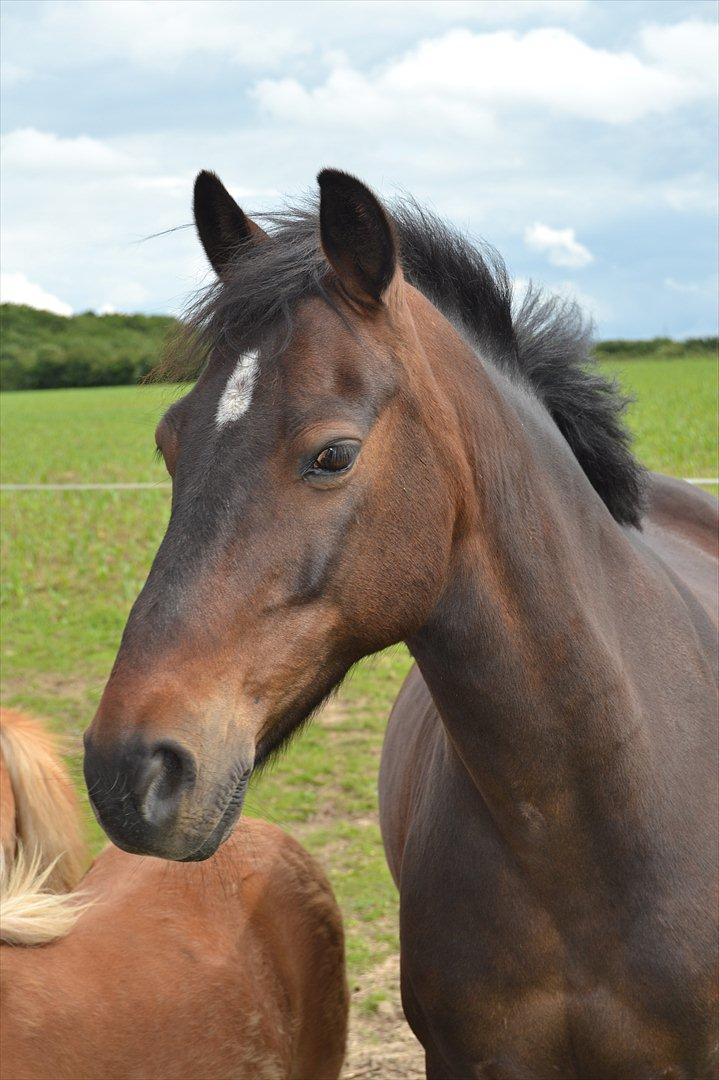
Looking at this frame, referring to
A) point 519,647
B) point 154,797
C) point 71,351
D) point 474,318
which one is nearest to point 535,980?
point 519,647

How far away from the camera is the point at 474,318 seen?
2.07m

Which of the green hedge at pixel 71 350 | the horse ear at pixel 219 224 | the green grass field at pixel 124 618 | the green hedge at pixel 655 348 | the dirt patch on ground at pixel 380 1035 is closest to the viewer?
the horse ear at pixel 219 224

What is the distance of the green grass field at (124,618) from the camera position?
4.50 m

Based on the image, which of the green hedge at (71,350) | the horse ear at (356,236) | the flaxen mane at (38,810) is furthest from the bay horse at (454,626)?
the green hedge at (71,350)

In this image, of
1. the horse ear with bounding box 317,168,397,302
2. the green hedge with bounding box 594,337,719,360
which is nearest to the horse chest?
the horse ear with bounding box 317,168,397,302

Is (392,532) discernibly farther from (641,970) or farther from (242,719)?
(641,970)

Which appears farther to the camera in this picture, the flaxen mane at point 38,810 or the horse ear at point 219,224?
the flaxen mane at point 38,810

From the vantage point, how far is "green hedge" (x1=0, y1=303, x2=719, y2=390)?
177 ft

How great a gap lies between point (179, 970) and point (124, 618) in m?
6.67

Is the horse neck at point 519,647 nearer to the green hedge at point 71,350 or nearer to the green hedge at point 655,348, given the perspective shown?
the green hedge at point 655,348

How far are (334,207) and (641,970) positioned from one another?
147 centimetres

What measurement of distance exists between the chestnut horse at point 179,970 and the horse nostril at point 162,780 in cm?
99

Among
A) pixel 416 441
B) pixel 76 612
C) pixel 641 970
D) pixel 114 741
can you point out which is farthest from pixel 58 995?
pixel 76 612

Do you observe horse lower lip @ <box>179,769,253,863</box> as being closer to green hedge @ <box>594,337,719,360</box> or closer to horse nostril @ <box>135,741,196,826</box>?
horse nostril @ <box>135,741,196,826</box>
